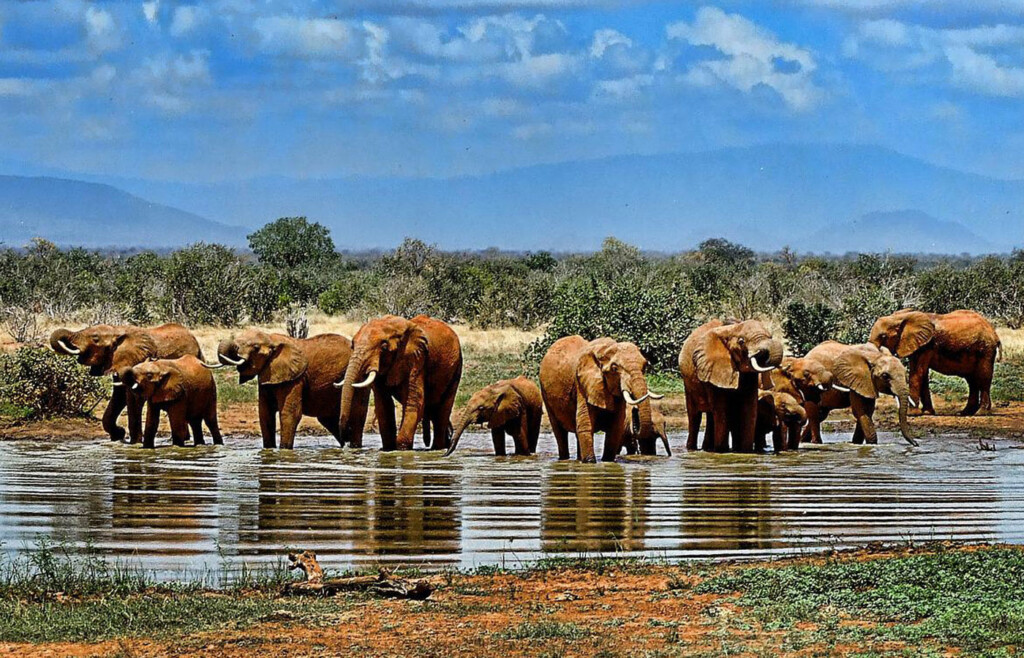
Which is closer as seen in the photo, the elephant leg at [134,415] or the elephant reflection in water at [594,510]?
the elephant reflection in water at [594,510]

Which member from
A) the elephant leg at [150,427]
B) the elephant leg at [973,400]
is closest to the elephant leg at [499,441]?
the elephant leg at [150,427]

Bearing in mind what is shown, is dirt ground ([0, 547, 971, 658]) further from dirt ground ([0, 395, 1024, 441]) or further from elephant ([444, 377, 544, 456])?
dirt ground ([0, 395, 1024, 441])

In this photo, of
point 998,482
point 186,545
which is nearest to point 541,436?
point 998,482

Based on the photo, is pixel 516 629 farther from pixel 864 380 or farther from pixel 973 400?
pixel 973 400

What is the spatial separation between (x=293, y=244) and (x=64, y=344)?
65774 millimetres

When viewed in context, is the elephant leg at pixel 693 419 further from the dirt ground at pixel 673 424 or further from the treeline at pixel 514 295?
the treeline at pixel 514 295

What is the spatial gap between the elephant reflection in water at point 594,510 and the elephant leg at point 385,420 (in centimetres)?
317

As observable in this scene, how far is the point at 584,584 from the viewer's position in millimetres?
10875

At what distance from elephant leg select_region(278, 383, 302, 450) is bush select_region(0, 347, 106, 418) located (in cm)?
526

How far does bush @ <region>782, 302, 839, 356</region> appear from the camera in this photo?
1252 inches

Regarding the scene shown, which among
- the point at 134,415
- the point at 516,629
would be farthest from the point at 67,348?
the point at 516,629

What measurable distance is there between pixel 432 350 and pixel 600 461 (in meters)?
A: 3.41

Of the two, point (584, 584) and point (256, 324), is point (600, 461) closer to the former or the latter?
point (584, 584)

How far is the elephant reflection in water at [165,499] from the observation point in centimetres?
1344
